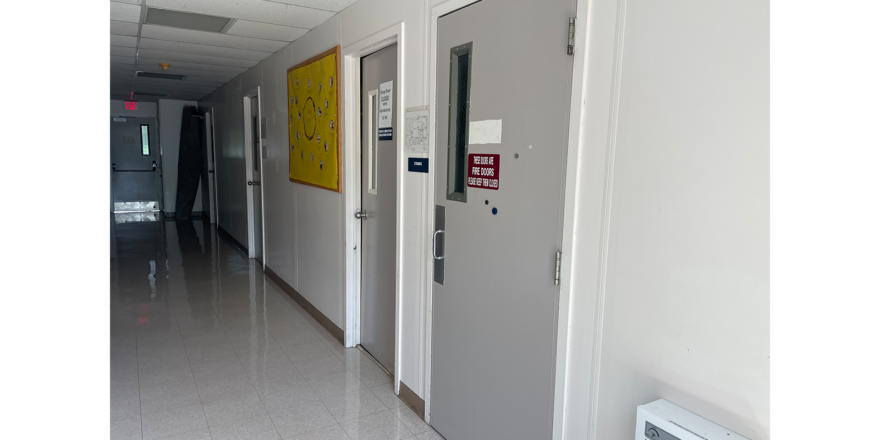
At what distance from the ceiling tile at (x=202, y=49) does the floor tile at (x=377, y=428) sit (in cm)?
413

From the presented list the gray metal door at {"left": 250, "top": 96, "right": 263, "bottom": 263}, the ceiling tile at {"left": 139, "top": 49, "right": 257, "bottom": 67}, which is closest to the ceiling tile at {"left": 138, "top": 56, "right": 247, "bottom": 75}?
the ceiling tile at {"left": 139, "top": 49, "right": 257, "bottom": 67}

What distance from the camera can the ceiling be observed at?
369 centimetres

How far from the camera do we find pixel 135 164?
11.6 metres

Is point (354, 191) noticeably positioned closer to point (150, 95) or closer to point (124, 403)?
point (124, 403)

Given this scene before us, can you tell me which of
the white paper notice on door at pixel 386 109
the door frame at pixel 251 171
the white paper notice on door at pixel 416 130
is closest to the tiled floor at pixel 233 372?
the door frame at pixel 251 171

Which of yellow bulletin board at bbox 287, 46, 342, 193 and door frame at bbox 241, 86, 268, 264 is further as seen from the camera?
door frame at bbox 241, 86, 268, 264

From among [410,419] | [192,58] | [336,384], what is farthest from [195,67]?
[410,419]

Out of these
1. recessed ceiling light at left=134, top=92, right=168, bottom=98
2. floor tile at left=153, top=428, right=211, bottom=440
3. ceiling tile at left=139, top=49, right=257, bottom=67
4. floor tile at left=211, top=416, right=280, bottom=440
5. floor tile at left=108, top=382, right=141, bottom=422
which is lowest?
floor tile at left=108, top=382, right=141, bottom=422

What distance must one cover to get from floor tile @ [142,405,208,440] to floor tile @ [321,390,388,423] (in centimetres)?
69

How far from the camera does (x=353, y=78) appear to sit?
12.0 ft

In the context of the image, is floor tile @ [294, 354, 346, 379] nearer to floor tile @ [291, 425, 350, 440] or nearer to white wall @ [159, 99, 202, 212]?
floor tile @ [291, 425, 350, 440]

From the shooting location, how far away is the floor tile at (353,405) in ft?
9.46

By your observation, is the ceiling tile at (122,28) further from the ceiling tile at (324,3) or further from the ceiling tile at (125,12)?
the ceiling tile at (324,3)

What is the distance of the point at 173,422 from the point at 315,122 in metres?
2.48
